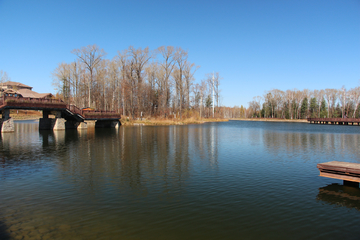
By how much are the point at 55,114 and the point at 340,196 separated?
1573 inches

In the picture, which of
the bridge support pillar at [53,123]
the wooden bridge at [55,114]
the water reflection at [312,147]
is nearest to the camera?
the water reflection at [312,147]

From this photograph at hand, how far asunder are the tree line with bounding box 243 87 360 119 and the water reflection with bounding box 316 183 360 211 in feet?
308

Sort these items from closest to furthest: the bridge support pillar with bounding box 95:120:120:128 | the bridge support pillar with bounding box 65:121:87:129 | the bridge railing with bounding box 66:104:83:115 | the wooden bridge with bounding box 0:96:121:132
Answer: the wooden bridge with bounding box 0:96:121:132, the bridge railing with bounding box 66:104:83:115, the bridge support pillar with bounding box 65:121:87:129, the bridge support pillar with bounding box 95:120:120:128

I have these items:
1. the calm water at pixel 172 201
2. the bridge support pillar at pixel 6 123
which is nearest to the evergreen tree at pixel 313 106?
the calm water at pixel 172 201

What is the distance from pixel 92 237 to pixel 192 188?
4739mm

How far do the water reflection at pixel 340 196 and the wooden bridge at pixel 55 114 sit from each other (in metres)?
35.6

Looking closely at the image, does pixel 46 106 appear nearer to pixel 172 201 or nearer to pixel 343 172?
pixel 172 201

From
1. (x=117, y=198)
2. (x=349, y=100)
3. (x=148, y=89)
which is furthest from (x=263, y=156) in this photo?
(x=349, y=100)

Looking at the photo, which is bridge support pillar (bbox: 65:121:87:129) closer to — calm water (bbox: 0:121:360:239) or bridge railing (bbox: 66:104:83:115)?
bridge railing (bbox: 66:104:83:115)

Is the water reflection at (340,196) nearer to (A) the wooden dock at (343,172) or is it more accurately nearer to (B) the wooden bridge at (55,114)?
(A) the wooden dock at (343,172)

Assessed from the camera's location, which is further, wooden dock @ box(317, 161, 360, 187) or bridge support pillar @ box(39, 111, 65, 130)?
bridge support pillar @ box(39, 111, 65, 130)

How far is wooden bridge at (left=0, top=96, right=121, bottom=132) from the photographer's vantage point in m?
31.8

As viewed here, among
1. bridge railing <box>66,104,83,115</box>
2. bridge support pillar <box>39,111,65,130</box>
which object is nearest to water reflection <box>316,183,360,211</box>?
bridge railing <box>66,104,83,115</box>

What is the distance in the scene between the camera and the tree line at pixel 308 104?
9343cm
